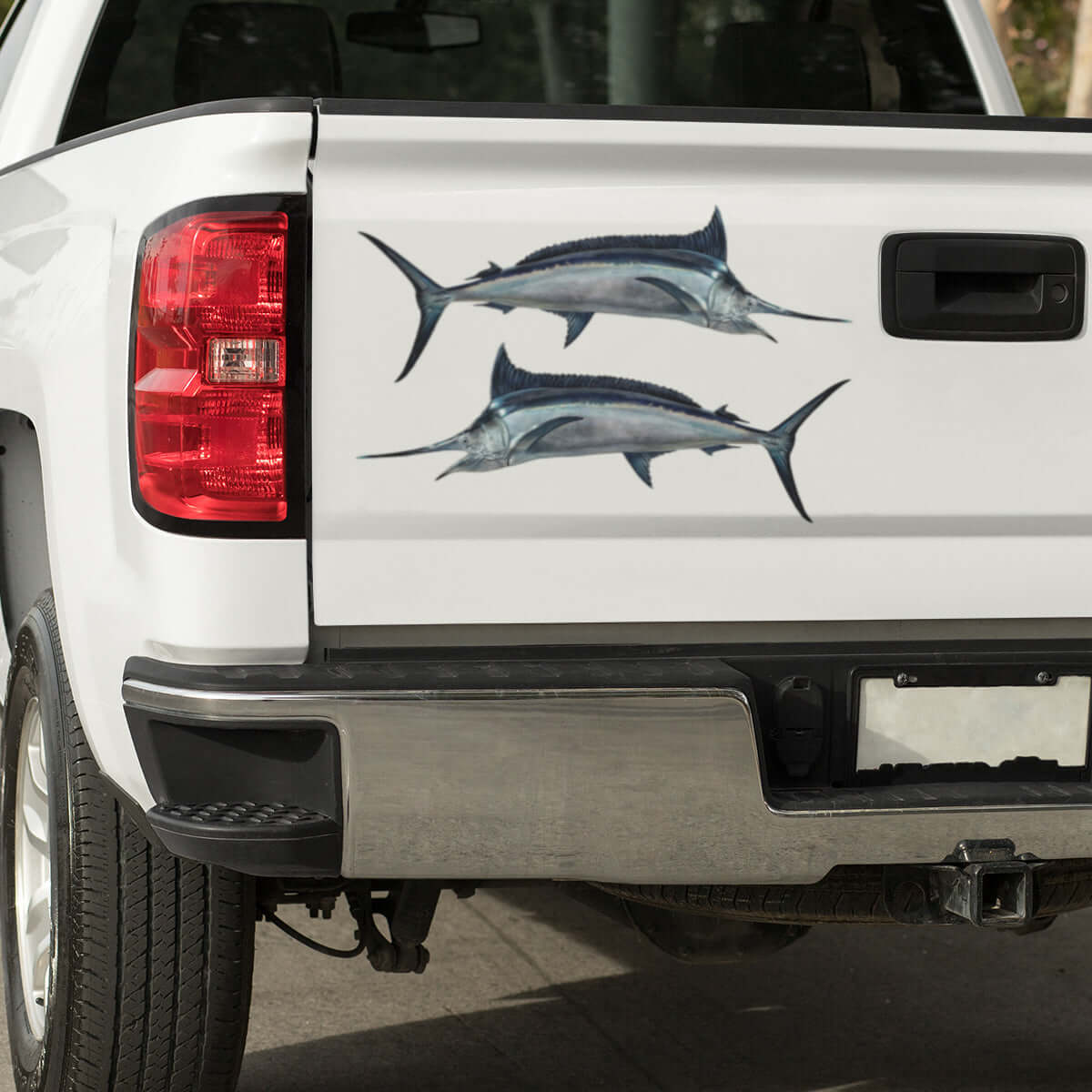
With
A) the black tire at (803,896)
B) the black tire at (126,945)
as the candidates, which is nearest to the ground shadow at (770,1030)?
the black tire at (126,945)

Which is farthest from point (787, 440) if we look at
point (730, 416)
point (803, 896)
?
point (803, 896)

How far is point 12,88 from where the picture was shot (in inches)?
148

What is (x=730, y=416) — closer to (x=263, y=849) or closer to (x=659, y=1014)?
(x=263, y=849)

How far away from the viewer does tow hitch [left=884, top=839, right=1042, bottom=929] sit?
253 centimetres

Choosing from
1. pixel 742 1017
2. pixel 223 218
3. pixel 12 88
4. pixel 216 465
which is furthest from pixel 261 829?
pixel 12 88

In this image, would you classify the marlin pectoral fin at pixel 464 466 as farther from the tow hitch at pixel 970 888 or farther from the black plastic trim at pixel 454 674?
the tow hitch at pixel 970 888

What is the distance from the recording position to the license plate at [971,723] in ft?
8.36

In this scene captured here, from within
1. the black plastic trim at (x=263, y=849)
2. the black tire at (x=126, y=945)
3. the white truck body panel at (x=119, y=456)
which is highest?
the white truck body panel at (x=119, y=456)

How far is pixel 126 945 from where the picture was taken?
2.76 metres

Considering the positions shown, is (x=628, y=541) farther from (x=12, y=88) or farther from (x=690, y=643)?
(x=12, y=88)

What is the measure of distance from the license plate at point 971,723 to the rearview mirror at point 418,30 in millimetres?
3068

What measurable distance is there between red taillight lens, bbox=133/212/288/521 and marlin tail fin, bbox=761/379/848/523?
26.1 inches

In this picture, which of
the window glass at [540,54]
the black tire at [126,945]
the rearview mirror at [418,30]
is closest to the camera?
the black tire at [126,945]

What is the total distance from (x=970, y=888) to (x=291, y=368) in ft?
3.94
